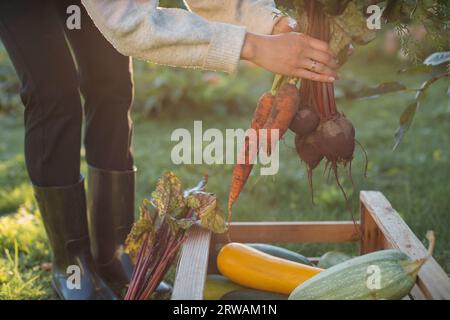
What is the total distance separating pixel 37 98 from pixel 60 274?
1.95 feet

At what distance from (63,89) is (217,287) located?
71cm

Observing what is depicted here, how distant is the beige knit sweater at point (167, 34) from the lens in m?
1.49

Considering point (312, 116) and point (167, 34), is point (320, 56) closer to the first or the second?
point (312, 116)

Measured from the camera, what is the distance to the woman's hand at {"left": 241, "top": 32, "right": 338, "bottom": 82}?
4.96 feet

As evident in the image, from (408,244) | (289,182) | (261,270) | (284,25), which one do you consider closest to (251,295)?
(261,270)

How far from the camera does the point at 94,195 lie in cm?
217

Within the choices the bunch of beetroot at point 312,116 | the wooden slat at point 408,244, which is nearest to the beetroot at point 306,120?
the bunch of beetroot at point 312,116

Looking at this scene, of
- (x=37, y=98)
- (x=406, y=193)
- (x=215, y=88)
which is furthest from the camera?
(x=215, y=88)

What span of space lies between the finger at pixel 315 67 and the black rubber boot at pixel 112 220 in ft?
2.73

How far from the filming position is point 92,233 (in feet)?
7.27

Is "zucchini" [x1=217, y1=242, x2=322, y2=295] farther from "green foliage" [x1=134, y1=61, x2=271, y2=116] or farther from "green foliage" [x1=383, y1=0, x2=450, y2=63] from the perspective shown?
"green foliage" [x1=134, y1=61, x2=271, y2=116]

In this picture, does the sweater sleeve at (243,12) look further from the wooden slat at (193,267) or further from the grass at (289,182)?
the wooden slat at (193,267)

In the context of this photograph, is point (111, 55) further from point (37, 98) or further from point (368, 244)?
point (368, 244)

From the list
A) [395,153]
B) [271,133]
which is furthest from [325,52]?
[395,153]
